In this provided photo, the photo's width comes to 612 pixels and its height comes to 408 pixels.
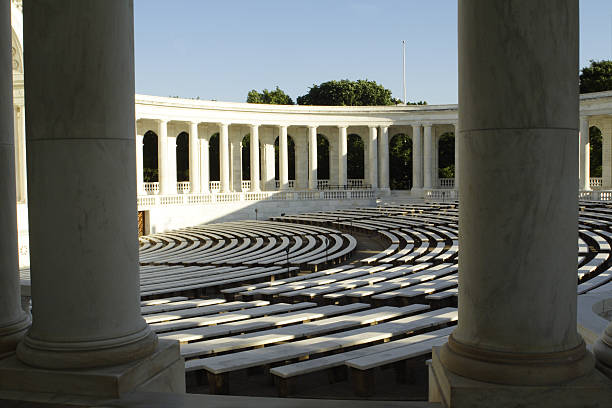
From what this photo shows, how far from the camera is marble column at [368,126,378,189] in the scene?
139 meters

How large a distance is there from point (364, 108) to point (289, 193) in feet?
88.0

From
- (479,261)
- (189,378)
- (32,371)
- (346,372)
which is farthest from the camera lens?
(189,378)

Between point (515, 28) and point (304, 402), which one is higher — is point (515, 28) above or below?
above

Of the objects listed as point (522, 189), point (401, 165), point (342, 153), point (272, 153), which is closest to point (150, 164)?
point (272, 153)

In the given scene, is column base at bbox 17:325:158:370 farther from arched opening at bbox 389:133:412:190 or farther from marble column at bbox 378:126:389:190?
arched opening at bbox 389:133:412:190

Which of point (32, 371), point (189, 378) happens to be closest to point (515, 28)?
point (32, 371)

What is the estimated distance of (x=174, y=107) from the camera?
120312mm

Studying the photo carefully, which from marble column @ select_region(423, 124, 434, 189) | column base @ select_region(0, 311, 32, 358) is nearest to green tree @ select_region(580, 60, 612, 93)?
marble column @ select_region(423, 124, 434, 189)

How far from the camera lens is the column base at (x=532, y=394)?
42.0 ft

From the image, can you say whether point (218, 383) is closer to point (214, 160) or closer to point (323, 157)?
point (323, 157)

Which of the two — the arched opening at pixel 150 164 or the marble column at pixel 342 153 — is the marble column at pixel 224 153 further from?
the arched opening at pixel 150 164

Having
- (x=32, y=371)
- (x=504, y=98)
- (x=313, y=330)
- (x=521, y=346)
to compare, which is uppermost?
(x=504, y=98)

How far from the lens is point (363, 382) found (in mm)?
22484

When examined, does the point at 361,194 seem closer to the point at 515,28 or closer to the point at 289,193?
the point at 289,193
